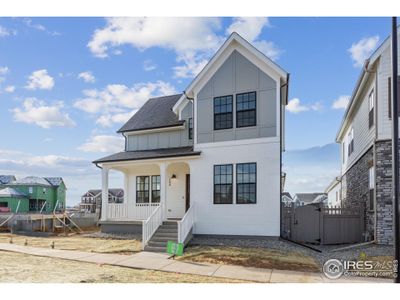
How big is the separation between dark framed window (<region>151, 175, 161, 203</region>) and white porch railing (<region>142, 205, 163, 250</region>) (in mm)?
2769

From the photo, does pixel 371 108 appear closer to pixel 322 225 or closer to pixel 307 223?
pixel 322 225

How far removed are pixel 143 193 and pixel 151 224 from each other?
4.05 m

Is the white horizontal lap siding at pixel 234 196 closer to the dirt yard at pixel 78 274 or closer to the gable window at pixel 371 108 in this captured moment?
the gable window at pixel 371 108

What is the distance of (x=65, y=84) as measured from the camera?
11102 millimetres

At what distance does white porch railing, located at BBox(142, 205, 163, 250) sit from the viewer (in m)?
11.4

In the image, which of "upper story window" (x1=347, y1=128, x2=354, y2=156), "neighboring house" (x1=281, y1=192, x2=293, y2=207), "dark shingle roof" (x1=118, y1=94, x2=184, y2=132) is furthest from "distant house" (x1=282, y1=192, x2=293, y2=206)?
"dark shingle roof" (x1=118, y1=94, x2=184, y2=132)

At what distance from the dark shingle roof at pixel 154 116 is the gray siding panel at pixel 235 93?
2.21m

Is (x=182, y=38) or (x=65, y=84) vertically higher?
(x=182, y=38)

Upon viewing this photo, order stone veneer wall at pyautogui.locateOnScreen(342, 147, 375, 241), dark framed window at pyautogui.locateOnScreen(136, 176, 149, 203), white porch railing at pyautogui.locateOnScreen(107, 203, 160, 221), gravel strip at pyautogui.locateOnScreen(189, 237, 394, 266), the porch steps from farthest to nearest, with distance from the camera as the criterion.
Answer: dark framed window at pyautogui.locateOnScreen(136, 176, 149, 203), white porch railing at pyautogui.locateOnScreen(107, 203, 160, 221), stone veneer wall at pyautogui.locateOnScreen(342, 147, 375, 241), the porch steps, gravel strip at pyautogui.locateOnScreen(189, 237, 394, 266)

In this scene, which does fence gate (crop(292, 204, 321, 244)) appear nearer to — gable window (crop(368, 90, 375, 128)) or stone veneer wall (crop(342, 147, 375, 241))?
stone veneer wall (crop(342, 147, 375, 241))

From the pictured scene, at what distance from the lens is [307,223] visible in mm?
13211
